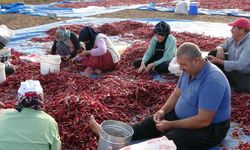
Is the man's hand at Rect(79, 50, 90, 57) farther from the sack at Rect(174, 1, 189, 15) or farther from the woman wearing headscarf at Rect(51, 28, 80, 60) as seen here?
the sack at Rect(174, 1, 189, 15)

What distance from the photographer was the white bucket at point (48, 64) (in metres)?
7.22

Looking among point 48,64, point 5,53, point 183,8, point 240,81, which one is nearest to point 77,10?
point 183,8

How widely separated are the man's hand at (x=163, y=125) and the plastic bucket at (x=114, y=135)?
0.40m

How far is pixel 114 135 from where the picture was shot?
4426 mm

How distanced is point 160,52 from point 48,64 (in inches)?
92.0

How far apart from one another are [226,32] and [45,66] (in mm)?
6625

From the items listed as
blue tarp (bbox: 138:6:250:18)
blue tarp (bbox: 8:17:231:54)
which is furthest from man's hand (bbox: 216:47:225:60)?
blue tarp (bbox: 138:6:250:18)

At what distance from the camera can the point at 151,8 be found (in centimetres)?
1706

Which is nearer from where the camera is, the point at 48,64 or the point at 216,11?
the point at 48,64

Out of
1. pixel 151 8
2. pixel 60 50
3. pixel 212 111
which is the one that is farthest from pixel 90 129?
pixel 151 8

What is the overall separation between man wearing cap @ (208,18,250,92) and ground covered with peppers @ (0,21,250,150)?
335 mm

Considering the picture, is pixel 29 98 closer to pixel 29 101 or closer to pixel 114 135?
pixel 29 101

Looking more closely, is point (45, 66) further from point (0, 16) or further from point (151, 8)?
point (151, 8)

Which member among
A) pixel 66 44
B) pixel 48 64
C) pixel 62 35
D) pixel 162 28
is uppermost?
pixel 162 28
